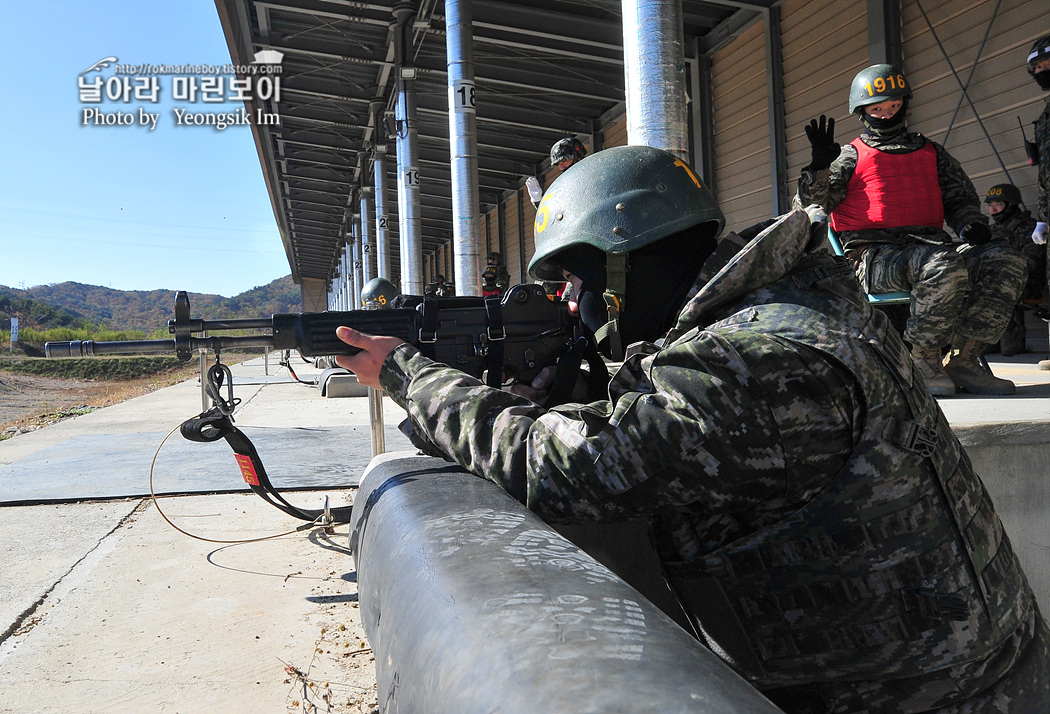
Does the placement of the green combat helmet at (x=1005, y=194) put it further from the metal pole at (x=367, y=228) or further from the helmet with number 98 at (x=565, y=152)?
the metal pole at (x=367, y=228)

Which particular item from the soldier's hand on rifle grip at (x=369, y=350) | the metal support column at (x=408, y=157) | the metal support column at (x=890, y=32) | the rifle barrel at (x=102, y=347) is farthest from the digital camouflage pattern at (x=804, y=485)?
the metal support column at (x=408, y=157)

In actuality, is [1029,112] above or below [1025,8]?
below

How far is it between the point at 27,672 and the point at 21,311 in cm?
6118

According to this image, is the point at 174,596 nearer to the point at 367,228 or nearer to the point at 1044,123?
the point at 1044,123

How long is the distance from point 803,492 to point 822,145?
2997mm

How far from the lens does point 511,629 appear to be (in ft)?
2.61

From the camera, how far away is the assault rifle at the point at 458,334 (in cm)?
212

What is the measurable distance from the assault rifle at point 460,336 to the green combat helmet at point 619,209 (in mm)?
276

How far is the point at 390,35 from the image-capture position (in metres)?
12.2

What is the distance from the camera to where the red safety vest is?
150 inches

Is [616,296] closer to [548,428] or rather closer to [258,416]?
[548,428]

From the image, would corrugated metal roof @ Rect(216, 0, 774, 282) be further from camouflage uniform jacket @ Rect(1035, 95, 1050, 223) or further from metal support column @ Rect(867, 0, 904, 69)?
camouflage uniform jacket @ Rect(1035, 95, 1050, 223)

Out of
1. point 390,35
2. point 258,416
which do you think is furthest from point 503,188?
point 258,416

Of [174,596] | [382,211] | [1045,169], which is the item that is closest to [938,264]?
[1045,169]
